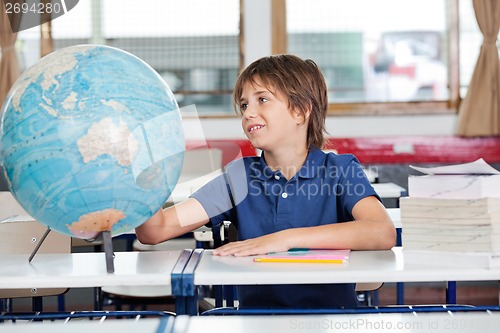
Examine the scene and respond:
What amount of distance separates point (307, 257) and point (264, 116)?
0.49 meters

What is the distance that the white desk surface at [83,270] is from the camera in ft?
4.86

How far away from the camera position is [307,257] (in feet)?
5.29

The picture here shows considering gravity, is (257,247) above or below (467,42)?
below

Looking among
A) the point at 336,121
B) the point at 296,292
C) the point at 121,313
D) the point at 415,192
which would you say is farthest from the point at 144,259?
the point at 336,121

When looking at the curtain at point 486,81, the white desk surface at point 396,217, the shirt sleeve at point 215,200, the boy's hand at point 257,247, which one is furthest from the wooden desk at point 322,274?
the curtain at point 486,81

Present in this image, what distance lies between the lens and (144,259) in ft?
5.59

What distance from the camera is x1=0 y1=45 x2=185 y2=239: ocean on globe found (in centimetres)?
140

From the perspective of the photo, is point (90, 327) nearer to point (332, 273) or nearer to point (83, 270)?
point (83, 270)

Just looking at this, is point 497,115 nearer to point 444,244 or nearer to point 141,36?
point 141,36

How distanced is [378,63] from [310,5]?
643 millimetres

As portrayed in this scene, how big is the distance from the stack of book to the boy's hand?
0.29 metres

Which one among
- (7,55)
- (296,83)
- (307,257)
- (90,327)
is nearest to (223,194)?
(296,83)

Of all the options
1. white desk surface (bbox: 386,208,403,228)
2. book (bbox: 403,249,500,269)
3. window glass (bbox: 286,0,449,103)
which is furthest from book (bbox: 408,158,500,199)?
window glass (bbox: 286,0,449,103)

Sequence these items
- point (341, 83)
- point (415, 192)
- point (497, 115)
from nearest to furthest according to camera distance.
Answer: point (415, 192) < point (497, 115) < point (341, 83)
